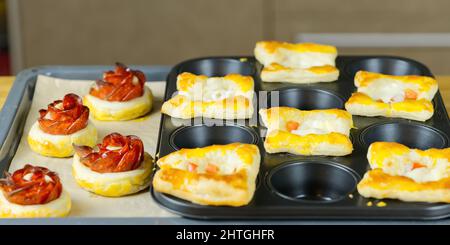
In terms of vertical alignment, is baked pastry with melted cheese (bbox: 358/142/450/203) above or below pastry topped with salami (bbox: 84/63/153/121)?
above

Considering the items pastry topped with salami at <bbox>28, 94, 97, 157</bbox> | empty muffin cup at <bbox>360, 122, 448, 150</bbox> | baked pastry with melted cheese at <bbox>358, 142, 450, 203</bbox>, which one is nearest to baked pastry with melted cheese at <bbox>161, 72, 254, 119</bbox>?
pastry topped with salami at <bbox>28, 94, 97, 157</bbox>

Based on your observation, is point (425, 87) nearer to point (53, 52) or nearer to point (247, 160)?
point (247, 160)

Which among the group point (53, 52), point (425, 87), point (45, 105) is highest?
point (425, 87)

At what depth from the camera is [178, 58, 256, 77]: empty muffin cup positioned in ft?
9.16

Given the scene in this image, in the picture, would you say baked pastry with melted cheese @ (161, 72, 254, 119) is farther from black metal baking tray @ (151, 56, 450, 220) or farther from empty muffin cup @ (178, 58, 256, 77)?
empty muffin cup @ (178, 58, 256, 77)

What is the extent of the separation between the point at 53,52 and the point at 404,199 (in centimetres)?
293

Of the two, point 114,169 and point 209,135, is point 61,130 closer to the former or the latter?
point 114,169

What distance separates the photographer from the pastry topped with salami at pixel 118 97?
2.56 meters

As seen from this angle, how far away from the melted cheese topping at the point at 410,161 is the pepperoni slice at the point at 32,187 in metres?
0.77

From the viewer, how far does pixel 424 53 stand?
4410mm

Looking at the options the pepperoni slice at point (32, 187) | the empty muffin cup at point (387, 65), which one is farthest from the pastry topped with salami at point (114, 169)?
the empty muffin cup at point (387, 65)

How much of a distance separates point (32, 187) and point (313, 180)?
699 mm

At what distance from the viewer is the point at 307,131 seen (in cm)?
230
